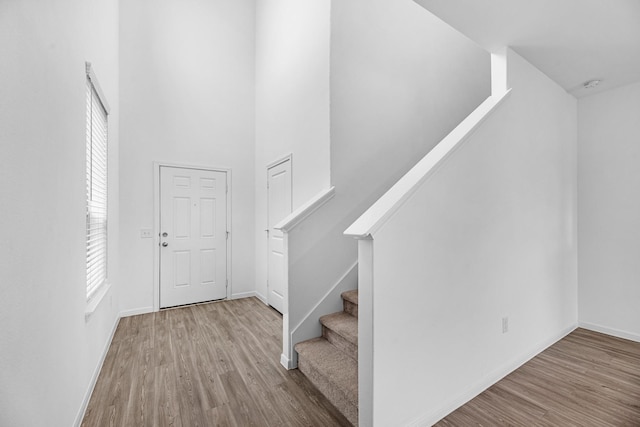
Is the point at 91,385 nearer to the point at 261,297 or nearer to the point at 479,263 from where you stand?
the point at 261,297

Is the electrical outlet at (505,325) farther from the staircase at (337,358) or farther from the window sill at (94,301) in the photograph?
the window sill at (94,301)

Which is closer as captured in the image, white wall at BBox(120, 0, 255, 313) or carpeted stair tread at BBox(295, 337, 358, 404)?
carpeted stair tread at BBox(295, 337, 358, 404)

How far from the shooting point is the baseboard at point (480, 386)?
178cm

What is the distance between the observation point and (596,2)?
5.95 feet

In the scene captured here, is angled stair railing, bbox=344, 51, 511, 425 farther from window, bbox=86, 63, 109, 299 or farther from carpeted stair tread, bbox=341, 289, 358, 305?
window, bbox=86, 63, 109, 299

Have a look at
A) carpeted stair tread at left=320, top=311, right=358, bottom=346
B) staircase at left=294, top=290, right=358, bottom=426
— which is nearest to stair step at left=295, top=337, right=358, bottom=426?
staircase at left=294, top=290, right=358, bottom=426

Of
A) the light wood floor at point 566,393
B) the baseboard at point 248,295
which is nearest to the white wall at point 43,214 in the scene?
the light wood floor at point 566,393

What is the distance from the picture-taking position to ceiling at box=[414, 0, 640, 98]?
185cm

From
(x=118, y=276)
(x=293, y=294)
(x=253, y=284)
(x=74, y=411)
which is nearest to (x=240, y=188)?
(x=253, y=284)

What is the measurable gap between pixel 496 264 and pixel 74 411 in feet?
9.39

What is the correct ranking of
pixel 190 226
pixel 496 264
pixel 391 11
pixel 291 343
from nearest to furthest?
1. pixel 496 264
2. pixel 291 343
3. pixel 391 11
4. pixel 190 226

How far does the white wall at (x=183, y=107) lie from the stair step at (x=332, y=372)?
98.2 inches

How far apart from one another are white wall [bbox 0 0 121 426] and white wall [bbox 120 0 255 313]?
6.31 ft

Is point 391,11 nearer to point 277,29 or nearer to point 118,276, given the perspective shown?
point 277,29
